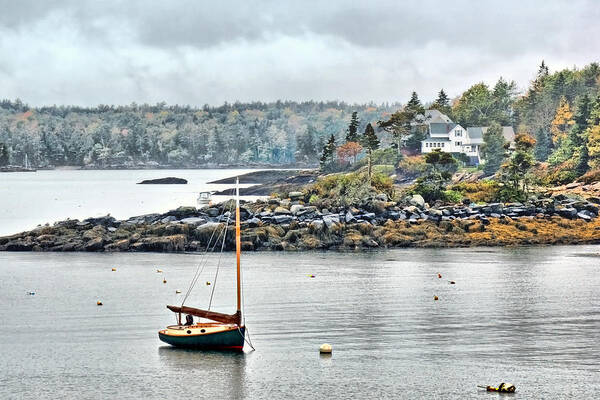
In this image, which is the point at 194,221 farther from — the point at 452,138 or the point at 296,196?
the point at 452,138

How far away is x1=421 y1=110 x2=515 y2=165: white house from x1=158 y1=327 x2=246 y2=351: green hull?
392ft

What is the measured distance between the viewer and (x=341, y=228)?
267 feet

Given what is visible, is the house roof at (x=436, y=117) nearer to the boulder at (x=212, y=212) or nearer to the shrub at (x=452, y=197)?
the shrub at (x=452, y=197)

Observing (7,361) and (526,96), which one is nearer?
(7,361)

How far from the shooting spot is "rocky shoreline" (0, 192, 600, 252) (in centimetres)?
7812

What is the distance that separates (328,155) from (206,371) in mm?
118727

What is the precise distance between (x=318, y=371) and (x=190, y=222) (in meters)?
44.9

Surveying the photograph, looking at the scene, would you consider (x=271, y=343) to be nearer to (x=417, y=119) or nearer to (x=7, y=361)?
(x=7, y=361)

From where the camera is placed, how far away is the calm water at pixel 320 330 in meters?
36.0

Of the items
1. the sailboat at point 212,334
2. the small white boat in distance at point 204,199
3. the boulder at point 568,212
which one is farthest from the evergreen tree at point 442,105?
the sailboat at point 212,334

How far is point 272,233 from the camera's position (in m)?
79.8

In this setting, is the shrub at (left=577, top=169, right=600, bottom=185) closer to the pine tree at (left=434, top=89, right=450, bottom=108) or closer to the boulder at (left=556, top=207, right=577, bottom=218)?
the boulder at (left=556, top=207, right=577, bottom=218)

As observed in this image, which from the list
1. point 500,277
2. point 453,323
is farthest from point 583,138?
point 453,323

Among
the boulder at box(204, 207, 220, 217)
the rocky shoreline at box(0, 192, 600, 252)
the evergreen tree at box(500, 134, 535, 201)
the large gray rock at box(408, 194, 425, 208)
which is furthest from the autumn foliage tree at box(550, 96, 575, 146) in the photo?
the boulder at box(204, 207, 220, 217)
